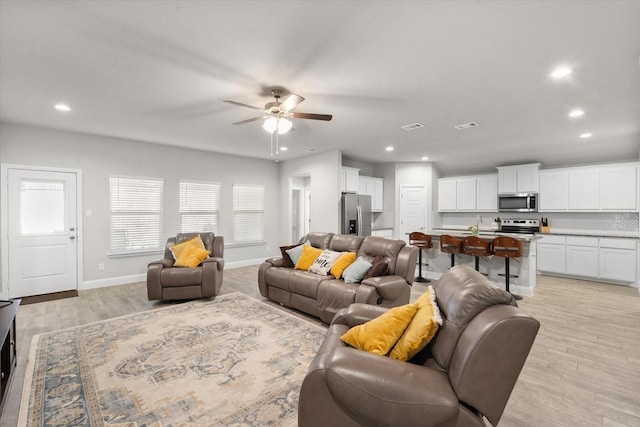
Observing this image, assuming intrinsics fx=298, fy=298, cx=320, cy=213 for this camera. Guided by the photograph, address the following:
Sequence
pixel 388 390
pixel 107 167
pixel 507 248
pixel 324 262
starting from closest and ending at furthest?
pixel 388 390 → pixel 324 262 → pixel 507 248 → pixel 107 167

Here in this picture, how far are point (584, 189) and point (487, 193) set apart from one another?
5.79 ft

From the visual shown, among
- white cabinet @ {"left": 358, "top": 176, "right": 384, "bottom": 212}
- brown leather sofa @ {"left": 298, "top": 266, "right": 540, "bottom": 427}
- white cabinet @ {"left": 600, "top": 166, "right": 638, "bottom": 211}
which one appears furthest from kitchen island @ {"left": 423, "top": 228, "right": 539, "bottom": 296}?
brown leather sofa @ {"left": 298, "top": 266, "right": 540, "bottom": 427}

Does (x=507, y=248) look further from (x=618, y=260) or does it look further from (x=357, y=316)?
(x=357, y=316)

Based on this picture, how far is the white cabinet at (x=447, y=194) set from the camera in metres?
7.69

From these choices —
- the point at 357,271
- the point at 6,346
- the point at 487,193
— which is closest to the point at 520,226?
the point at 487,193

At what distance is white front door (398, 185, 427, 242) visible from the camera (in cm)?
770

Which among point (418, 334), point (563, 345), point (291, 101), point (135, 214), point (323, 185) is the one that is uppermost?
point (291, 101)

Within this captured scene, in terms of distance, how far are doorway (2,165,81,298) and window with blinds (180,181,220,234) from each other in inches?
68.3

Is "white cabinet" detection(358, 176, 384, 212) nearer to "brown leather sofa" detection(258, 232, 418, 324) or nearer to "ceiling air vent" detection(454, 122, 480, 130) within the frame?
"ceiling air vent" detection(454, 122, 480, 130)

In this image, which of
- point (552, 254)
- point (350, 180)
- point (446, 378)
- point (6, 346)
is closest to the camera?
point (446, 378)

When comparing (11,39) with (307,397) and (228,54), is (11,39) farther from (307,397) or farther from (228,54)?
(307,397)

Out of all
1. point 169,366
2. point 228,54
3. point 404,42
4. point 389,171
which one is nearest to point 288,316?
point 169,366

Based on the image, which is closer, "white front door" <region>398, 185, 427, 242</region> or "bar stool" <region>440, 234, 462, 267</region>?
"bar stool" <region>440, 234, 462, 267</region>

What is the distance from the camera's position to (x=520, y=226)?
268 inches
